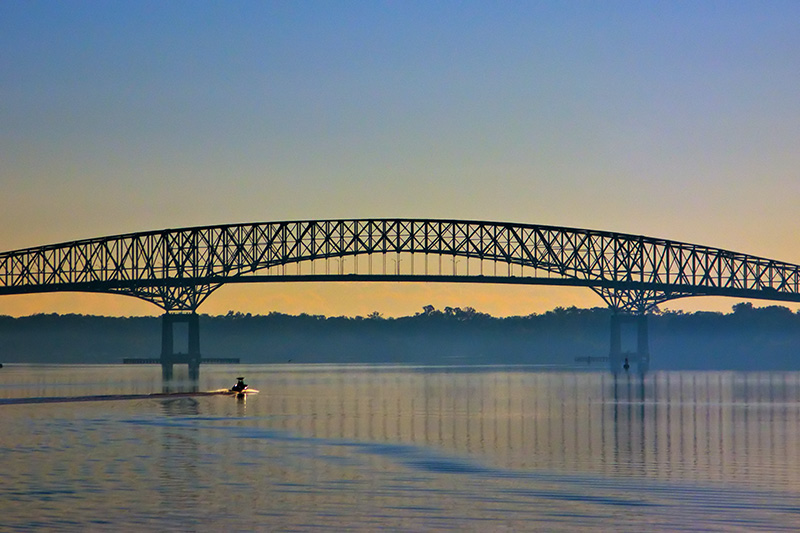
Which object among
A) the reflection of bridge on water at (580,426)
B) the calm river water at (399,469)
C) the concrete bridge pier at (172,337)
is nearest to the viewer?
the calm river water at (399,469)

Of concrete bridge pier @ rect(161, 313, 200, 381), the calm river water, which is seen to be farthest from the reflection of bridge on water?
concrete bridge pier @ rect(161, 313, 200, 381)

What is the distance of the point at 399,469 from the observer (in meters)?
30.2

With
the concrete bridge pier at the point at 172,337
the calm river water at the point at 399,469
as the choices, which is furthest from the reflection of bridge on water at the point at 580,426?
the concrete bridge pier at the point at 172,337

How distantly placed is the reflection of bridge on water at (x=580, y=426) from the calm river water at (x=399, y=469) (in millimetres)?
113

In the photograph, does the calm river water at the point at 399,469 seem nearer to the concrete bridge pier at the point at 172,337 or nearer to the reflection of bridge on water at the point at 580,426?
the reflection of bridge on water at the point at 580,426

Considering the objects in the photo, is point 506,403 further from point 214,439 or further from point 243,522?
point 243,522

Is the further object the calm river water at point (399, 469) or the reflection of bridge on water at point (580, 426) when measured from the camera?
the reflection of bridge on water at point (580, 426)

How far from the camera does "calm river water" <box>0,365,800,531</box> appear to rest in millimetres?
22172

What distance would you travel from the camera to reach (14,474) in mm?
28000

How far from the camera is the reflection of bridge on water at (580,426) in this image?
31.3 meters

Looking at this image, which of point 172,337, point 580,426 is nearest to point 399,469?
point 580,426

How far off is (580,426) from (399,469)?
1590cm

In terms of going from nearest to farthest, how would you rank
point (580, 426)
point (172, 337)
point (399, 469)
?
point (399, 469) < point (580, 426) < point (172, 337)

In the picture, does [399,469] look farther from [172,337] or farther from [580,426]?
[172,337]
